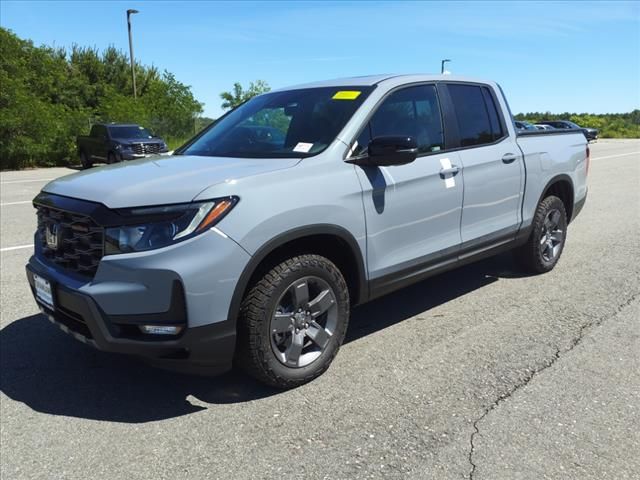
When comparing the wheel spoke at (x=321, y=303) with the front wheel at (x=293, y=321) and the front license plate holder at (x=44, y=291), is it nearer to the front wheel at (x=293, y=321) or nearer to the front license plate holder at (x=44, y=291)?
the front wheel at (x=293, y=321)

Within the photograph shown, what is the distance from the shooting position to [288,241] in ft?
10.5

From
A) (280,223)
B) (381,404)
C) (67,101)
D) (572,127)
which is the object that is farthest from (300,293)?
(67,101)

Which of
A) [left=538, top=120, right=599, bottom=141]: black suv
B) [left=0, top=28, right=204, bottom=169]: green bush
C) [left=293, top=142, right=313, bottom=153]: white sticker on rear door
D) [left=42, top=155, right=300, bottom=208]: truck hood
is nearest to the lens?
[left=42, top=155, right=300, bottom=208]: truck hood

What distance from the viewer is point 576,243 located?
271 inches

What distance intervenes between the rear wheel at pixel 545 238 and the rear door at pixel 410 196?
1.42 metres

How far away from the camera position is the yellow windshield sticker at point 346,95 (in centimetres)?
387

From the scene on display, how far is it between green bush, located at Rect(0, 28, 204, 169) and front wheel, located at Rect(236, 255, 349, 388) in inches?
883

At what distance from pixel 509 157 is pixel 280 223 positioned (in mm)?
2510

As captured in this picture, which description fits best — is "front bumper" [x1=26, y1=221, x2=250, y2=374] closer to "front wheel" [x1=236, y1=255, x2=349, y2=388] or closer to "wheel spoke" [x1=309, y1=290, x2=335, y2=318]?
"front wheel" [x1=236, y1=255, x2=349, y2=388]

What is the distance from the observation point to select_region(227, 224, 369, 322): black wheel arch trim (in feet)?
9.78

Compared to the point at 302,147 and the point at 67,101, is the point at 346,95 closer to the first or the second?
the point at 302,147

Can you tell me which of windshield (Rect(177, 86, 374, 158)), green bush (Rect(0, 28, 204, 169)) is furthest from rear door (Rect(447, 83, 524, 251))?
green bush (Rect(0, 28, 204, 169))

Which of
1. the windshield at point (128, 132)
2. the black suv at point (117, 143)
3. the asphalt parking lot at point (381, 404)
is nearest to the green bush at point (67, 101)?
the black suv at point (117, 143)

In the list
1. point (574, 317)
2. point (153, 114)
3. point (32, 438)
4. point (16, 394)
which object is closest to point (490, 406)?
point (574, 317)
